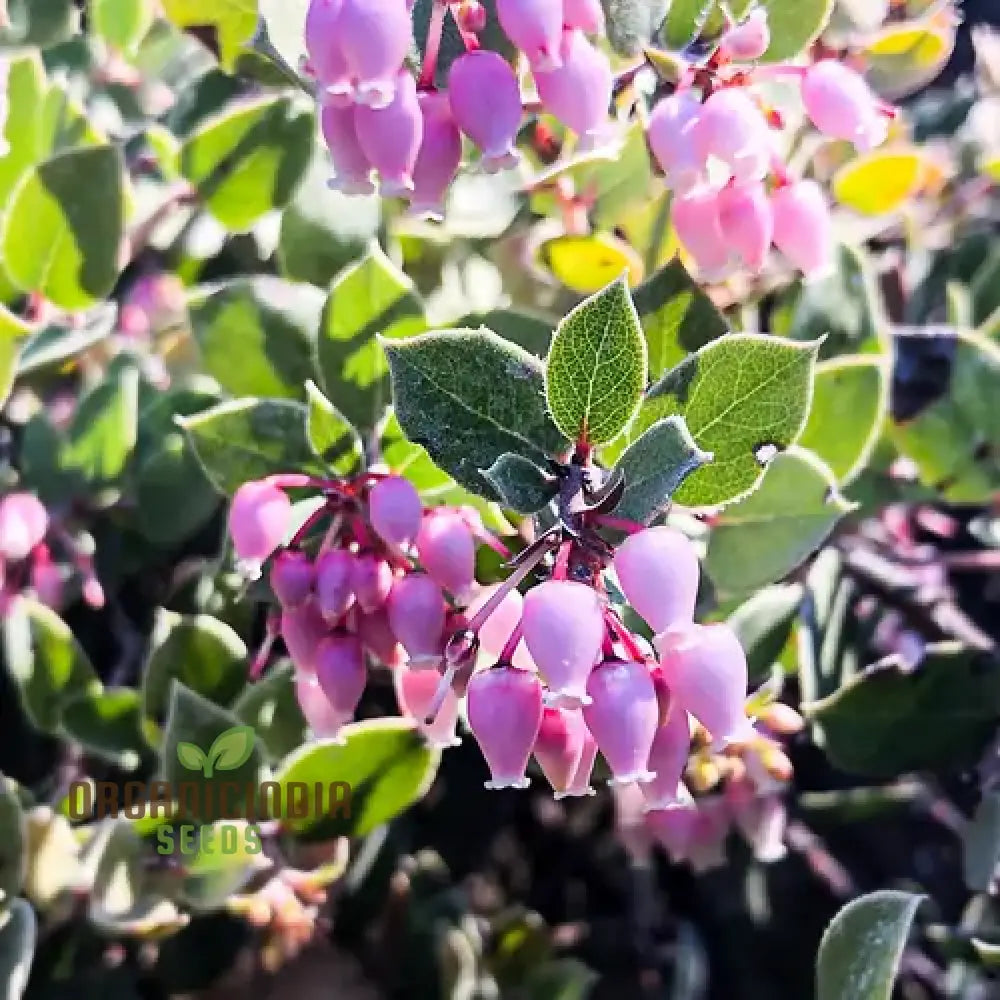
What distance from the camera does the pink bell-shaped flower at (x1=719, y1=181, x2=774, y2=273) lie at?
0.80m

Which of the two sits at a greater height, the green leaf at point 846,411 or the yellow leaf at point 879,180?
the yellow leaf at point 879,180

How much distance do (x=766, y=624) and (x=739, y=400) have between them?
12.5 inches

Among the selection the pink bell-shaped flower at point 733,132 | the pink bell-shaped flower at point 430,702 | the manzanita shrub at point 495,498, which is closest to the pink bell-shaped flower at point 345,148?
the manzanita shrub at point 495,498

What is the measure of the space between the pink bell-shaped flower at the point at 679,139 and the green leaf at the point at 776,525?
0.72 feet

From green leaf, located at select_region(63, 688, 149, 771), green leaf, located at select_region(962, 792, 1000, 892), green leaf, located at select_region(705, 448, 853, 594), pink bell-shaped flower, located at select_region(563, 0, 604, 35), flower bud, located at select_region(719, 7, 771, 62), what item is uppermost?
pink bell-shaped flower, located at select_region(563, 0, 604, 35)

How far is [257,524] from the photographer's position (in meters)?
0.79

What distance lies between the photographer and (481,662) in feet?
2.51

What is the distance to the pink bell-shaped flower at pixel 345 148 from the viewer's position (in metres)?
0.76

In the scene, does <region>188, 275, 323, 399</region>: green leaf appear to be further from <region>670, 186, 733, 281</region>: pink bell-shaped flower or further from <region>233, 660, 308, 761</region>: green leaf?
<region>670, 186, 733, 281</region>: pink bell-shaped flower

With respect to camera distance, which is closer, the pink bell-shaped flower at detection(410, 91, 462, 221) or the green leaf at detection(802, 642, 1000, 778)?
the pink bell-shaped flower at detection(410, 91, 462, 221)

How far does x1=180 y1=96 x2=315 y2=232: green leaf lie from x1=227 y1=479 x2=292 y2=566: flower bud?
496mm

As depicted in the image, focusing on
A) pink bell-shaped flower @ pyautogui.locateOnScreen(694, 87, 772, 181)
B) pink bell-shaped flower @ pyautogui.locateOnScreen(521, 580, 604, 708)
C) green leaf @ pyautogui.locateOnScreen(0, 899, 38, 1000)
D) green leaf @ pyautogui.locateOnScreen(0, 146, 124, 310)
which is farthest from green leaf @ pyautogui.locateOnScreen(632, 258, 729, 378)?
green leaf @ pyautogui.locateOnScreen(0, 899, 38, 1000)

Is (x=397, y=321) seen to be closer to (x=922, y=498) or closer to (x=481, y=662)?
(x=481, y=662)

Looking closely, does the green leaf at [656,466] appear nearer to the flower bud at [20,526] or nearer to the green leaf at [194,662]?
the green leaf at [194,662]
